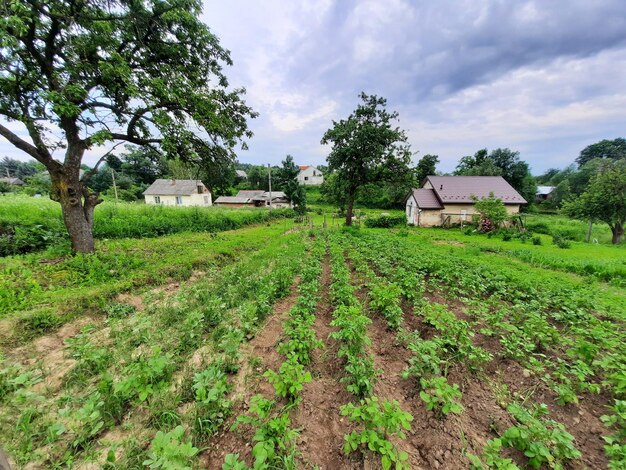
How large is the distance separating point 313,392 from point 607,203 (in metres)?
28.7

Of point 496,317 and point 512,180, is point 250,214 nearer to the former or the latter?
point 496,317

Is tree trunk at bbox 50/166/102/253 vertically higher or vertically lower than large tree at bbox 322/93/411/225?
lower

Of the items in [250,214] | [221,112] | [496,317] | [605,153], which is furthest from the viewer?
[605,153]

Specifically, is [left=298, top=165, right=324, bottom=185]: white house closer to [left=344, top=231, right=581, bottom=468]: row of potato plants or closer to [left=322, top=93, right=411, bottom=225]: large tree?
[left=322, top=93, right=411, bottom=225]: large tree

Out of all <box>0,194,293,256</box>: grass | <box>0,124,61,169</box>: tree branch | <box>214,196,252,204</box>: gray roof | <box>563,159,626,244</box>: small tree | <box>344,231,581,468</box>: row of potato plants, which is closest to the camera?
<box>344,231,581,468</box>: row of potato plants

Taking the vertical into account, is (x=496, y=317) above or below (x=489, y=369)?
above

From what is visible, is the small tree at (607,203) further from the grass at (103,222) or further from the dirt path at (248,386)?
the grass at (103,222)

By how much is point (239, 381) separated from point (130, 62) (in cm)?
1177

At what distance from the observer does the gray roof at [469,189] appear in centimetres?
2612

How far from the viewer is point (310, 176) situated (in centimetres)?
7700

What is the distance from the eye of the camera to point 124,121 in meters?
9.48

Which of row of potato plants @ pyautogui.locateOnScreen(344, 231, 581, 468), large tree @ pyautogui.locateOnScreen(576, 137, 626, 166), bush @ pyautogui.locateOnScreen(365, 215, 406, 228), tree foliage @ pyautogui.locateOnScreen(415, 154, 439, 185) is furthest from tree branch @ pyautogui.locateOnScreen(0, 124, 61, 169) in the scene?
large tree @ pyautogui.locateOnScreen(576, 137, 626, 166)

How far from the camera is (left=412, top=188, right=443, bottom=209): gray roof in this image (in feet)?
87.8

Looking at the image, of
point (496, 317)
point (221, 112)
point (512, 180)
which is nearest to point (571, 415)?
point (496, 317)
